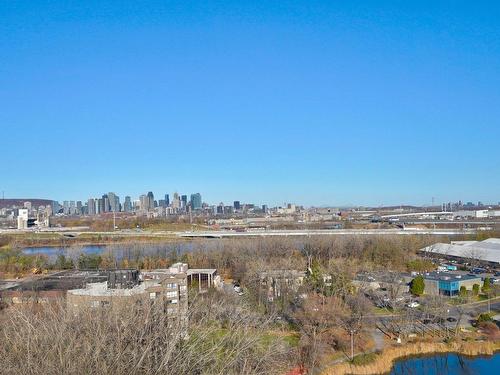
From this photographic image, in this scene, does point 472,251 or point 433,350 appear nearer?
point 433,350

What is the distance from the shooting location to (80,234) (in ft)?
72.9

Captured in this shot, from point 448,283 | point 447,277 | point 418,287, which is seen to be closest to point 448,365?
point 418,287

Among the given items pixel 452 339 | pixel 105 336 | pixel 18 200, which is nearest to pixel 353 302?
pixel 452 339

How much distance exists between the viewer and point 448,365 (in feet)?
18.5

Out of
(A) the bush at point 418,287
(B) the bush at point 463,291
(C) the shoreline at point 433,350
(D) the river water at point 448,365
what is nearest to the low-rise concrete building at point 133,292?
(C) the shoreline at point 433,350

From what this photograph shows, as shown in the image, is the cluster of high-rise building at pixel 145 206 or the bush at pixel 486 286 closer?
the bush at pixel 486 286

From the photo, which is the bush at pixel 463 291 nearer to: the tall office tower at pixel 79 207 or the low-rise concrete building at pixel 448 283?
the low-rise concrete building at pixel 448 283

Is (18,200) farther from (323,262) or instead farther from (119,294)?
(119,294)

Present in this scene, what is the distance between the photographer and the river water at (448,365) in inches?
216

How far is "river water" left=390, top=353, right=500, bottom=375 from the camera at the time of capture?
5.48m

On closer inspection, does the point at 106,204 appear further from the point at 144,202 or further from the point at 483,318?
the point at 483,318

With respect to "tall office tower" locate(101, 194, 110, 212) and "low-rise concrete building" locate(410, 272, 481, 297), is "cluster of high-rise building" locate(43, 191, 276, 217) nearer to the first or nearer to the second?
"tall office tower" locate(101, 194, 110, 212)

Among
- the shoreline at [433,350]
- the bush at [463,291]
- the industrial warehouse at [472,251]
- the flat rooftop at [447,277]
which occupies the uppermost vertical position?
the industrial warehouse at [472,251]

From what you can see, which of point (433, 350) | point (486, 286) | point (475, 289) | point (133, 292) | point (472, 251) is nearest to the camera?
point (433, 350)
